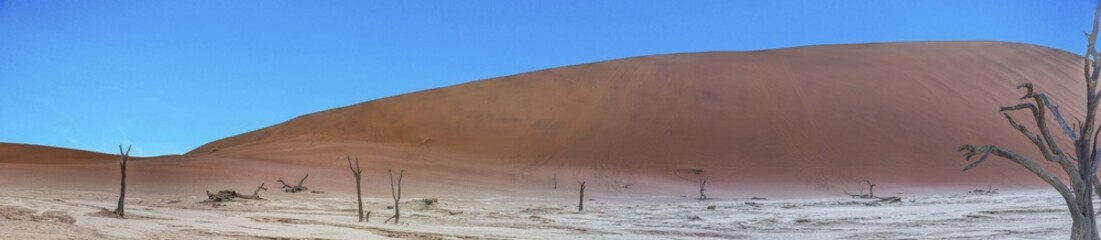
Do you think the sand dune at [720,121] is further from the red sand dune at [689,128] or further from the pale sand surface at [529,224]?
the pale sand surface at [529,224]

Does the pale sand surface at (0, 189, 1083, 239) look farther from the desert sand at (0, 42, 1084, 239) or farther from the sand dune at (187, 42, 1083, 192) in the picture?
the sand dune at (187, 42, 1083, 192)

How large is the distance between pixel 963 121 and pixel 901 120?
2827mm

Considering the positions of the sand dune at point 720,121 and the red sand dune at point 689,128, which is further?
the sand dune at point 720,121

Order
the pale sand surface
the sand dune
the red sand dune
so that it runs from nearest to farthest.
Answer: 1. the pale sand surface
2. the red sand dune
3. the sand dune

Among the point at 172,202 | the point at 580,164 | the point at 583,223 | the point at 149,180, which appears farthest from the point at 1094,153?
the point at 580,164

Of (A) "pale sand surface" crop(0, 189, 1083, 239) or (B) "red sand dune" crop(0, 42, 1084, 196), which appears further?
(B) "red sand dune" crop(0, 42, 1084, 196)

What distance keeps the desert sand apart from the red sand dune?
158 millimetres

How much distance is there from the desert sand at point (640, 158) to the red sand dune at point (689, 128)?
0.16 m

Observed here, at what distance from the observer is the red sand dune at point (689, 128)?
104ft

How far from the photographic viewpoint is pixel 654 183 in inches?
1252

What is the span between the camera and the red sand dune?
3158cm

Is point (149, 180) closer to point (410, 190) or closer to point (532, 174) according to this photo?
point (410, 190)

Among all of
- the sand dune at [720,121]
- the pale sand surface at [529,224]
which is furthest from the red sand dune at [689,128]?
the pale sand surface at [529,224]

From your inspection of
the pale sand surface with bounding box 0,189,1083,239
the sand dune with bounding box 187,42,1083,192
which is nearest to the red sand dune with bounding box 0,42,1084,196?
the sand dune with bounding box 187,42,1083,192
